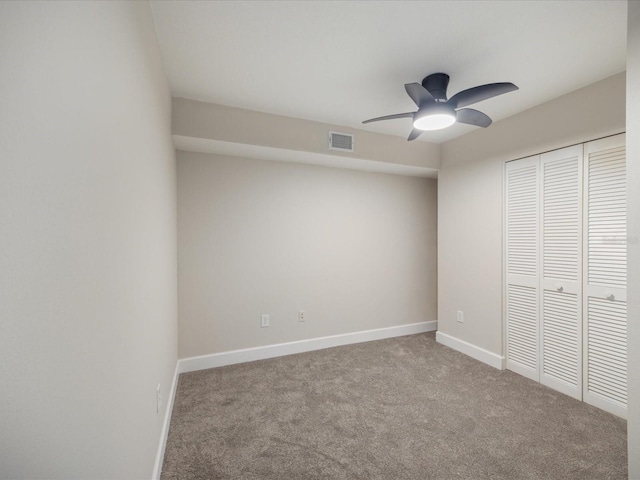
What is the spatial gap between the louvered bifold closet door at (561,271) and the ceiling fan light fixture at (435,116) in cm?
127

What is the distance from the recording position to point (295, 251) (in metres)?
3.58

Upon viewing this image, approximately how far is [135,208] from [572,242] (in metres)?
3.28

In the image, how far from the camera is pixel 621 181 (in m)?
2.28

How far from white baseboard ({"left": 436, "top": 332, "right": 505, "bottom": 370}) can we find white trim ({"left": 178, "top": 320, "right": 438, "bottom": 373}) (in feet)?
1.62

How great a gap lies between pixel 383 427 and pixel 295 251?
2027mm

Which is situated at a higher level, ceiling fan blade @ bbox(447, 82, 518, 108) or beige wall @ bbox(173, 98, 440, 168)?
beige wall @ bbox(173, 98, 440, 168)

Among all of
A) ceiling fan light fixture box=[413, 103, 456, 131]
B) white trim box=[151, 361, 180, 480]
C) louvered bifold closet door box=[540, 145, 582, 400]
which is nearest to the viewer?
white trim box=[151, 361, 180, 480]

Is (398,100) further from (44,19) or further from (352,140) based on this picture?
(44,19)

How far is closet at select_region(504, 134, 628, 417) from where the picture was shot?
2.32 meters

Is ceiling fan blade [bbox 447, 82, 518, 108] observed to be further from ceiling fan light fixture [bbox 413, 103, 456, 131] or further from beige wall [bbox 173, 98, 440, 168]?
beige wall [bbox 173, 98, 440, 168]

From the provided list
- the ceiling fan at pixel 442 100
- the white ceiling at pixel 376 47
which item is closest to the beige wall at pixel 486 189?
the white ceiling at pixel 376 47

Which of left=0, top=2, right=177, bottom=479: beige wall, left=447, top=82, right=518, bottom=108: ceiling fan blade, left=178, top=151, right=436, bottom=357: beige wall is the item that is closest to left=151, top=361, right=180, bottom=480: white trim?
left=0, top=2, right=177, bottom=479: beige wall


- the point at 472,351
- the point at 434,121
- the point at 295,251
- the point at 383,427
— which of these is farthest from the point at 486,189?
the point at 383,427

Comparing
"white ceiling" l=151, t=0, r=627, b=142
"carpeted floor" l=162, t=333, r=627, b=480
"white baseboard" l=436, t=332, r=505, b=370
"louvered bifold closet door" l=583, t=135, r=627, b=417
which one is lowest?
"carpeted floor" l=162, t=333, r=627, b=480
